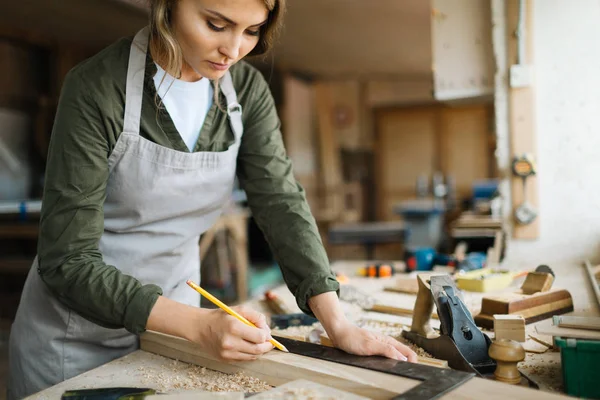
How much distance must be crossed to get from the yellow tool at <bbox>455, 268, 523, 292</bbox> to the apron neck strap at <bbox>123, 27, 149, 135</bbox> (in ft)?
3.62

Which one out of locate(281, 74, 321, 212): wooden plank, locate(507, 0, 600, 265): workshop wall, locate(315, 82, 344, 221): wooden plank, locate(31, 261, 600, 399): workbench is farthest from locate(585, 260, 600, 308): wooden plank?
locate(315, 82, 344, 221): wooden plank

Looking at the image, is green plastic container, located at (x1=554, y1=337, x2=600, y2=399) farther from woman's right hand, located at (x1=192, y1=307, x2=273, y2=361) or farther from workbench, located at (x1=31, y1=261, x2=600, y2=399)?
woman's right hand, located at (x1=192, y1=307, x2=273, y2=361)

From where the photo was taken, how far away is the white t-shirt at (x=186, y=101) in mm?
1316

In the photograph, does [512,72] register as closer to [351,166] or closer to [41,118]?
[41,118]

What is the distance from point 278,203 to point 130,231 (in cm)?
39

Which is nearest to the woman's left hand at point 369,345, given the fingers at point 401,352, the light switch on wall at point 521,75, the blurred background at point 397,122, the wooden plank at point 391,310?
the fingers at point 401,352

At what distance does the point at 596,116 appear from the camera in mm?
1865

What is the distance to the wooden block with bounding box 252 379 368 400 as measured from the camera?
863 millimetres

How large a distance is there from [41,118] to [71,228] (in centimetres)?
491

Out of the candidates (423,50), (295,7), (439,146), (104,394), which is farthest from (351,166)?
(104,394)

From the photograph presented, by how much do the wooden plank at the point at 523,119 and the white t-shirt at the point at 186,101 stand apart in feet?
3.85

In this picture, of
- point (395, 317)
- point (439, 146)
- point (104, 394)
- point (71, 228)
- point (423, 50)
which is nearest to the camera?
point (104, 394)

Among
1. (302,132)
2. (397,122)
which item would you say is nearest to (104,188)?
(302,132)

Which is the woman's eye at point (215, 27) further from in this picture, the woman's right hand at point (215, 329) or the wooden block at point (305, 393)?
the wooden block at point (305, 393)
